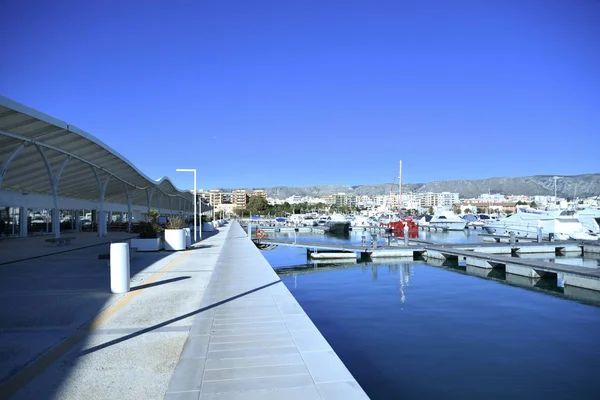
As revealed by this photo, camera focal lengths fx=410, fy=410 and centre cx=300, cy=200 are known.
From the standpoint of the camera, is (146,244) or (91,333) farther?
(146,244)

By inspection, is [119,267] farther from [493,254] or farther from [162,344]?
[493,254]

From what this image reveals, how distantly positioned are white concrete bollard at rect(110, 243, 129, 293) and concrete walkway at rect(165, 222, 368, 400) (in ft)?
6.99

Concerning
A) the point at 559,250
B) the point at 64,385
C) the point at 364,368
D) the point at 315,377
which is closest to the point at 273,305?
the point at 364,368

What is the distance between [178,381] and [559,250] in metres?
33.6

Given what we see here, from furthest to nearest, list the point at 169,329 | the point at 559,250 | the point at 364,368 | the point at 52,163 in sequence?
1. the point at 559,250
2. the point at 52,163
3. the point at 364,368
4. the point at 169,329

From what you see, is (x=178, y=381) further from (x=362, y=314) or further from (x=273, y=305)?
(x=362, y=314)

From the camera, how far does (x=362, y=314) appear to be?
1163 cm

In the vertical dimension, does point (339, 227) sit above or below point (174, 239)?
below

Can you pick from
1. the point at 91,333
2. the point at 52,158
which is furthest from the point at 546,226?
the point at 91,333

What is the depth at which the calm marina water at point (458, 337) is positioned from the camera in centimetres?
687

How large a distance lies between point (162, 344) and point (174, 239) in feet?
48.2

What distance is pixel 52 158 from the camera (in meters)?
26.2

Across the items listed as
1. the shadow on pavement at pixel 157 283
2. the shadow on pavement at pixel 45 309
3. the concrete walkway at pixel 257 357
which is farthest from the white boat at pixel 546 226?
the shadow on pavement at pixel 45 309

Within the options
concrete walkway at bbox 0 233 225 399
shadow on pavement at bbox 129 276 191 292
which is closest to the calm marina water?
concrete walkway at bbox 0 233 225 399
